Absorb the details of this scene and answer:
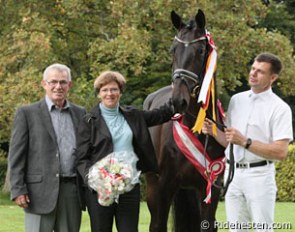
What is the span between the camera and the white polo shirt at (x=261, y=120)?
5.07m

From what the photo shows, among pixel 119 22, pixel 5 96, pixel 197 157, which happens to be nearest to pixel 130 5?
pixel 119 22

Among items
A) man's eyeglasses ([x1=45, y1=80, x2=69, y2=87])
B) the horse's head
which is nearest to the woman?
man's eyeglasses ([x1=45, y1=80, x2=69, y2=87])

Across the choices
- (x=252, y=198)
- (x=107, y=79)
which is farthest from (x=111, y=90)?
(x=252, y=198)

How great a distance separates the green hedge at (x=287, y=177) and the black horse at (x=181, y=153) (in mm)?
9011

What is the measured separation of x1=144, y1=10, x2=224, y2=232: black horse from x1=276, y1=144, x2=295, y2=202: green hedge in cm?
901

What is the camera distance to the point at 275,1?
88.6 feet

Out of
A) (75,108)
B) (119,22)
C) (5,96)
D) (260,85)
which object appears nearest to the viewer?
(260,85)

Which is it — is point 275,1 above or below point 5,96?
above

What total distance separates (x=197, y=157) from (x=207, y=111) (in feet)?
1.63

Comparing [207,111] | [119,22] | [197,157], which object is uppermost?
[119,22]

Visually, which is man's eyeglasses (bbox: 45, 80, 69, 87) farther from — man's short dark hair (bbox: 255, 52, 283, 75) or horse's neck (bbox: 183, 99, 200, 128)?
man's short dark hair (bbox: 255, 52, 283, 75)

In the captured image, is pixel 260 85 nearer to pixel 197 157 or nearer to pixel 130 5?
pixel 197 157

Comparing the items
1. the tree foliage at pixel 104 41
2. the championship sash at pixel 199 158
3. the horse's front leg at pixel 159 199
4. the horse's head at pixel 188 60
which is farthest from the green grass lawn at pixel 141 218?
the horse's head at pixel 188 60

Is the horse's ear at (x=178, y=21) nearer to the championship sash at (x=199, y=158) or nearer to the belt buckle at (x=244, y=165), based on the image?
the championship sash at (x=199, y=158)
